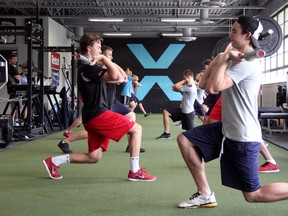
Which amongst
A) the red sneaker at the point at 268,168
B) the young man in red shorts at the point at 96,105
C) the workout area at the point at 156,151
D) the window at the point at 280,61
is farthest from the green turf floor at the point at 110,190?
the window at the point at 280,61

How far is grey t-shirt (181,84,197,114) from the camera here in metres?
6.66

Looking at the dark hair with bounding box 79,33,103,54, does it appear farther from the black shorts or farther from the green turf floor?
the black shorts

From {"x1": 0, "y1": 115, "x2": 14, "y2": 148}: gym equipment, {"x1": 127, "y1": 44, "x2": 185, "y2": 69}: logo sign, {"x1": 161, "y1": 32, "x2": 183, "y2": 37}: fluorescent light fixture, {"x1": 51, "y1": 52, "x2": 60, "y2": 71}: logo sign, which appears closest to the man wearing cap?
{"x1": 0, "y1": 115, "x2": 14, "y2": 148}: gym equipment

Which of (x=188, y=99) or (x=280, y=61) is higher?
(x=280, y=61)

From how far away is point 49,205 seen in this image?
3180 mm

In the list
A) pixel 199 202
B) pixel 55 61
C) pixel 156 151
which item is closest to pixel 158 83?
pixel 55 61

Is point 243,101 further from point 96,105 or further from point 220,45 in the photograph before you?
point 220,45

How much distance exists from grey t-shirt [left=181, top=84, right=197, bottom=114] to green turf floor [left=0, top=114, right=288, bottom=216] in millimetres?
1199

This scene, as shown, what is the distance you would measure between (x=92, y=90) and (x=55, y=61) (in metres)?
12.3

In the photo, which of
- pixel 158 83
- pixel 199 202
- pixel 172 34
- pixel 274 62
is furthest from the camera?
pixel 158 83

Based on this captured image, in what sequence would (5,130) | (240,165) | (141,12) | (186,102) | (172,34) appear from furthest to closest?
(172,34), (141,12), (186,102), (5,130), (240,165)

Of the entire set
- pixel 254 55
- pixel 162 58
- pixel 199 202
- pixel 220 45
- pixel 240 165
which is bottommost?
pixel 199 202

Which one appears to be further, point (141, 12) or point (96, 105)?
point (141, 12)

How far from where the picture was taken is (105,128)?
3.76 metres
